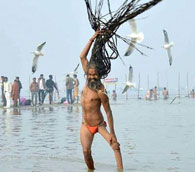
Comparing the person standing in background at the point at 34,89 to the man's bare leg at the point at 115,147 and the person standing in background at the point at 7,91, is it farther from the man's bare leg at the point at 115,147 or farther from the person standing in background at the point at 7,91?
the man's bare leg at the point at 115,147

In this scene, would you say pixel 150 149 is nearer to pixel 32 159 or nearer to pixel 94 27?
pixel 32 159

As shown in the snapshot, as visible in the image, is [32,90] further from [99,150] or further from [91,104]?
[91,104]

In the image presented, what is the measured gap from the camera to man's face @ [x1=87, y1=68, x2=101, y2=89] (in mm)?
7465

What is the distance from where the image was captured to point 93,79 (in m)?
7.51

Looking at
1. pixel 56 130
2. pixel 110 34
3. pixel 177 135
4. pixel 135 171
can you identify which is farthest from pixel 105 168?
pixel 56 130

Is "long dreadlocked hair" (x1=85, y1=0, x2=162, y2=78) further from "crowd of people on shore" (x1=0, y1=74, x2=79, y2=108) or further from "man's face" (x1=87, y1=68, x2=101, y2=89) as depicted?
"crowd of people on shore" (x1=0, y1=74, x2=79, y2=108)

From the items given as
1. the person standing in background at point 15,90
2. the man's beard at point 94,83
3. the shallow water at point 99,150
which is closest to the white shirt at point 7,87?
the person standing in background at point 15,90

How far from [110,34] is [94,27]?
0.83 feet

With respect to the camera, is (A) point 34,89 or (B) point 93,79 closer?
(B) point 93,79

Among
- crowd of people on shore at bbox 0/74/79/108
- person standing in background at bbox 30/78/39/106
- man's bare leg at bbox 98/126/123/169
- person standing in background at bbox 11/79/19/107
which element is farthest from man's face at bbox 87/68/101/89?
person standing in background at bbox 30/78/39/106

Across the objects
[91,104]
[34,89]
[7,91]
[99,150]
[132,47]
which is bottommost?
[99,150]

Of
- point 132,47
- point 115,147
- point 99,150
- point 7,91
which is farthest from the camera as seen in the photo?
point 7,91

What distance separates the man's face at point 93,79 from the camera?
746 centimetres

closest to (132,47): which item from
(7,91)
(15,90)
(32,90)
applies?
(7,91)
